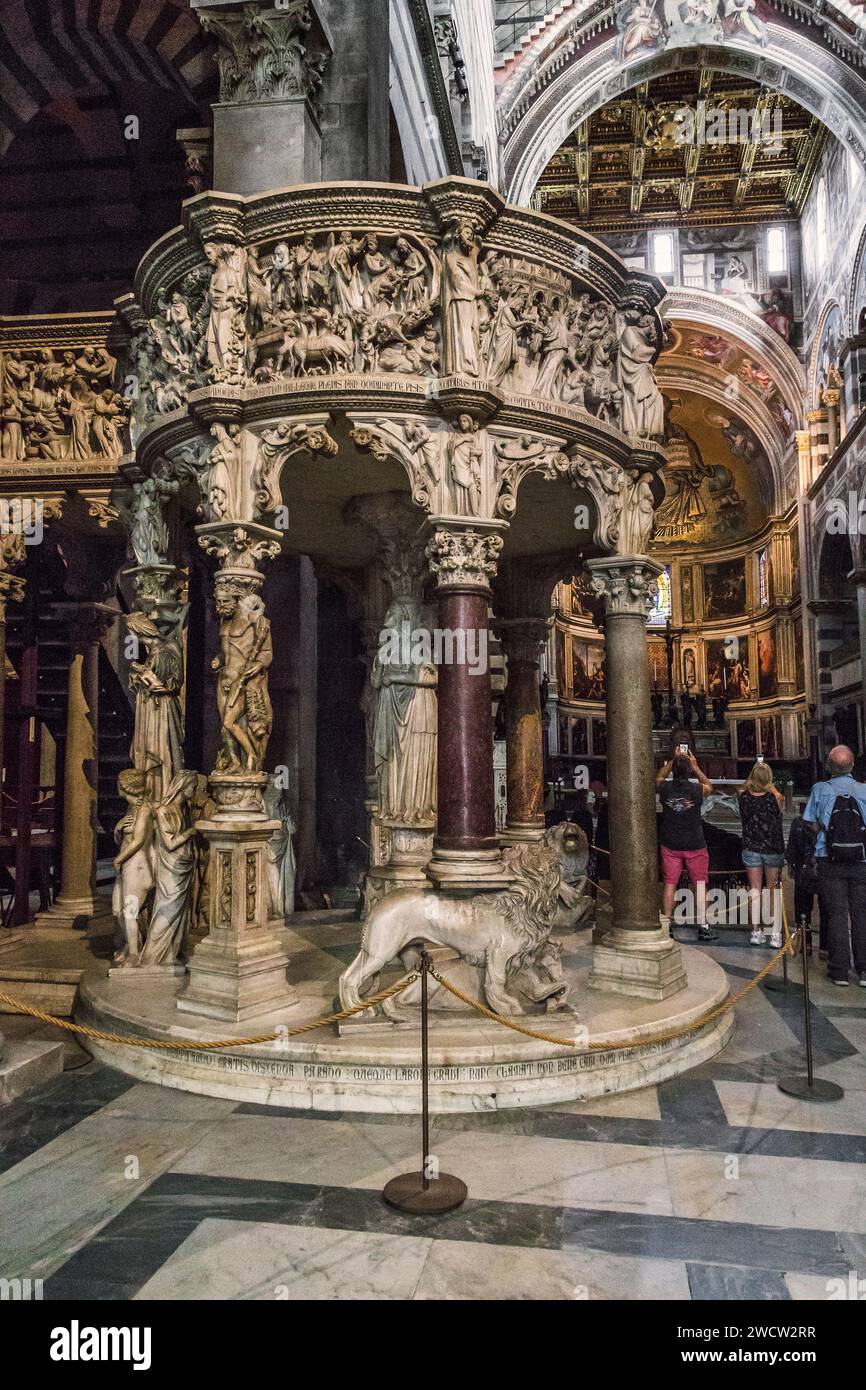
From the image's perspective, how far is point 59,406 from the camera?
859cm

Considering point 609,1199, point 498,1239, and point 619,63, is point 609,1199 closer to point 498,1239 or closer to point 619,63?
point 498,1239

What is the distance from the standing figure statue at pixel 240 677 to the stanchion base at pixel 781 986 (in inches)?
184

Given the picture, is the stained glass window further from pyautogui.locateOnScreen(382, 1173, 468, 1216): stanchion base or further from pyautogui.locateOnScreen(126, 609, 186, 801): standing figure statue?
pyautogui.locateOnScreen(382, 1173, 468, 1216): stanchion base

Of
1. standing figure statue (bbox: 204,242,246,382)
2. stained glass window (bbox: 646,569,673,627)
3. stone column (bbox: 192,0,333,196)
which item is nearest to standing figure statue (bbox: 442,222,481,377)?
standing figure statue (bbox: 204,242,246,382)

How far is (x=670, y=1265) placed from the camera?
10.9 ft

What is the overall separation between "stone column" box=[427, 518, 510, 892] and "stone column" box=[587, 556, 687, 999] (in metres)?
1.12

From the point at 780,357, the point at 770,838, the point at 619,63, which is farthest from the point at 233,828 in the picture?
the point at 780,357

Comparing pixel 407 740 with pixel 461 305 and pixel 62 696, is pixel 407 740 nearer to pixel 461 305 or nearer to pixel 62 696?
pixel 461 305

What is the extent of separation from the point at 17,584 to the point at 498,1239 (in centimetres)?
739

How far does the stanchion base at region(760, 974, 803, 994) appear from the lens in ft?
24.4

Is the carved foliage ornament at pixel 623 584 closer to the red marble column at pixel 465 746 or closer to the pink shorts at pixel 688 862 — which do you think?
the red marble column at pixel 465 746

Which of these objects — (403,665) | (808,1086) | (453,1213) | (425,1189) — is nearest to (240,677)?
(403,665)

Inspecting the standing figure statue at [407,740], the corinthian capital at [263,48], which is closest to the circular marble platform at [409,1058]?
the standing figure statue at [407,740]

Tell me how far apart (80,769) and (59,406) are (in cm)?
377
